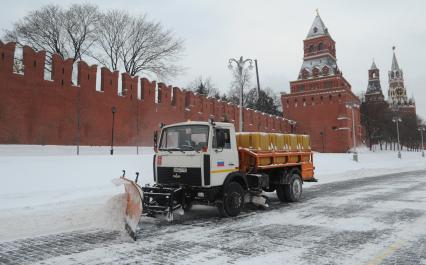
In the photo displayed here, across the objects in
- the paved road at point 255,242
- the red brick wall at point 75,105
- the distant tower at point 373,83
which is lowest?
the paved road at point 255,242

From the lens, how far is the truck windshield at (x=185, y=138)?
8844mm

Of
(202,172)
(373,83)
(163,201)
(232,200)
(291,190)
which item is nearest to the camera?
(163,201)

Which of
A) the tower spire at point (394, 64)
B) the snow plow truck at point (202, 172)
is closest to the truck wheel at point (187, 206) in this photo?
the snow plow truck at point (202, 172)

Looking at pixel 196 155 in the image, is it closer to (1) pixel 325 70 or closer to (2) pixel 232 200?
(2) pixel 232 200

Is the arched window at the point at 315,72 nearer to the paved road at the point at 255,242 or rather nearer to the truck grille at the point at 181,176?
the paved road at the point at 255,242

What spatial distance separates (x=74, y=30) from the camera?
4006cm

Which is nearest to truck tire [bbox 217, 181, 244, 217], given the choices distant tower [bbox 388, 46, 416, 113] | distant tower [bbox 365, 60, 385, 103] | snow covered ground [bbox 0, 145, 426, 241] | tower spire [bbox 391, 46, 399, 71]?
snow covered ground [bbox 0, 145, 426, 241]

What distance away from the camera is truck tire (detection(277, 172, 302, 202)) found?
38.3 ft

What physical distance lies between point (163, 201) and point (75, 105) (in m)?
18.0

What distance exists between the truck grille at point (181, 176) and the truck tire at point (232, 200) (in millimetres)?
879

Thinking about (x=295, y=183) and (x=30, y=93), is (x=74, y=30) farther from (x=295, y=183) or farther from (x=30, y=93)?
(x=295, y=183)

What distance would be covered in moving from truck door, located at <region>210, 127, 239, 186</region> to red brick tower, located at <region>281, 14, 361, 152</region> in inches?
2192

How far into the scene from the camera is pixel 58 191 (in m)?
13.0

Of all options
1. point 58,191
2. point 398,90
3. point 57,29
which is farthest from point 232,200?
point 398,90
